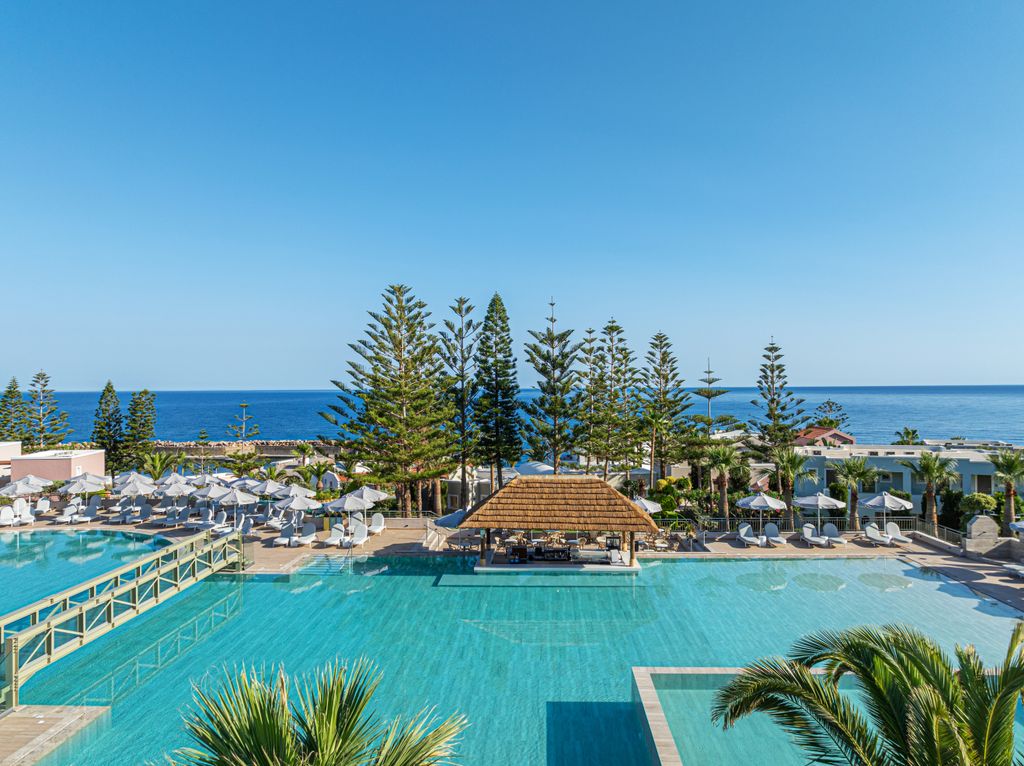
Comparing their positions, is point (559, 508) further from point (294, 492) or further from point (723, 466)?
point (294, 492)

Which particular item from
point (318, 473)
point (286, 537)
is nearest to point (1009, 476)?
point (286, 537)

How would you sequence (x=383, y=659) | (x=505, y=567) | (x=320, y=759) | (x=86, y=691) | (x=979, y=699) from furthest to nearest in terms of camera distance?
(x=505, y=567) < (x=383, y=659) < (x=86, y=691) < (x=979, y=699) < (x=320, y=759)

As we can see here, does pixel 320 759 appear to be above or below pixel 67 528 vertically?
above

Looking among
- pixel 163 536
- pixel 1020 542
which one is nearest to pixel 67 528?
pixel 163 536

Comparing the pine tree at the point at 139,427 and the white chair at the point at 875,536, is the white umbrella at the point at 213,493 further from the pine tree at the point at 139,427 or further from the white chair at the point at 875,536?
the white chair at the point at 875,536

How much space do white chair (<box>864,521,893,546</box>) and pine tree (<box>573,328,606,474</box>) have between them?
9310mm

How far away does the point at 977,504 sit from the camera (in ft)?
54.1

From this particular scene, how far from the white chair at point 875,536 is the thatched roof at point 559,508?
21.4 ft

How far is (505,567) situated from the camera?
13312mm

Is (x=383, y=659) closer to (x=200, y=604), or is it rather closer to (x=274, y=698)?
(x=200, y=604)

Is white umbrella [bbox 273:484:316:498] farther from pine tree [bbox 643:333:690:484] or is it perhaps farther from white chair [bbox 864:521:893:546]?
white chair [bbox 864:521:893:546]

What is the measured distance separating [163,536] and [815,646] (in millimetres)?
17404

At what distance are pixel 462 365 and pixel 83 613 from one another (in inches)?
576

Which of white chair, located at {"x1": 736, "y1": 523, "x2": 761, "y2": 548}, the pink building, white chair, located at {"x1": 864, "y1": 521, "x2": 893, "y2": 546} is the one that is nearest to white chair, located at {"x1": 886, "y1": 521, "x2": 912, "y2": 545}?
A: white chair, located at {"x1": 864, "y1": 521, "x2": 893, "y2": 546}
